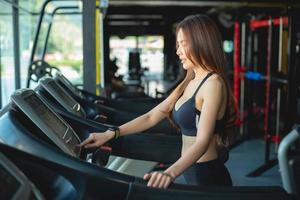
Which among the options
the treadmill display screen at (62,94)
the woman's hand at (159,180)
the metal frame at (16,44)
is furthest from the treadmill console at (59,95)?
the metal frame at (16,44)

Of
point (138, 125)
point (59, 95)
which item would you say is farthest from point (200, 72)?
point (59, 95)

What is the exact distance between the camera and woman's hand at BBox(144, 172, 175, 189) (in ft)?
4.49

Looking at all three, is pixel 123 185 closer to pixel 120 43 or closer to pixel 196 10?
pixel 196 10

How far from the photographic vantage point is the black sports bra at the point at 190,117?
5.63 ft

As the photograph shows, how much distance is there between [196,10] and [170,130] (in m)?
8.99

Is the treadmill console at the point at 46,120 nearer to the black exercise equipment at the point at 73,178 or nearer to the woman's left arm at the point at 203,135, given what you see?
the black exercise equipment at the point at 73,178

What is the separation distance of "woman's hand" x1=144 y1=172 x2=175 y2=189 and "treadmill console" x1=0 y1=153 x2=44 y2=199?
373mm

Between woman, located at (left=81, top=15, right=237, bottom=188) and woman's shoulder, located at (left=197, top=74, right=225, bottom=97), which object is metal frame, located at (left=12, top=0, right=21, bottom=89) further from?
woman's shoulder, located at (left=197, top=74, right=225, bottom=97)

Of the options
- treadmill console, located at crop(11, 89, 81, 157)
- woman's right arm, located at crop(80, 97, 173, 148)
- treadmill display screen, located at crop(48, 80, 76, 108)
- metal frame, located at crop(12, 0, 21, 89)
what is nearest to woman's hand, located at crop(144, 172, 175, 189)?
treadmill console, located at crop(11, 89, 81, 157)

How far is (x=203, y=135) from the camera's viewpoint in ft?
5.08

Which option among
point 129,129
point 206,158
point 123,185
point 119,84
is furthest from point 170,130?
point 119,84

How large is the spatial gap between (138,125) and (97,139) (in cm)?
19

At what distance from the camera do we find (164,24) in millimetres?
14086

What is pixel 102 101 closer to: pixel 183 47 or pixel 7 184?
pixel 183 47
